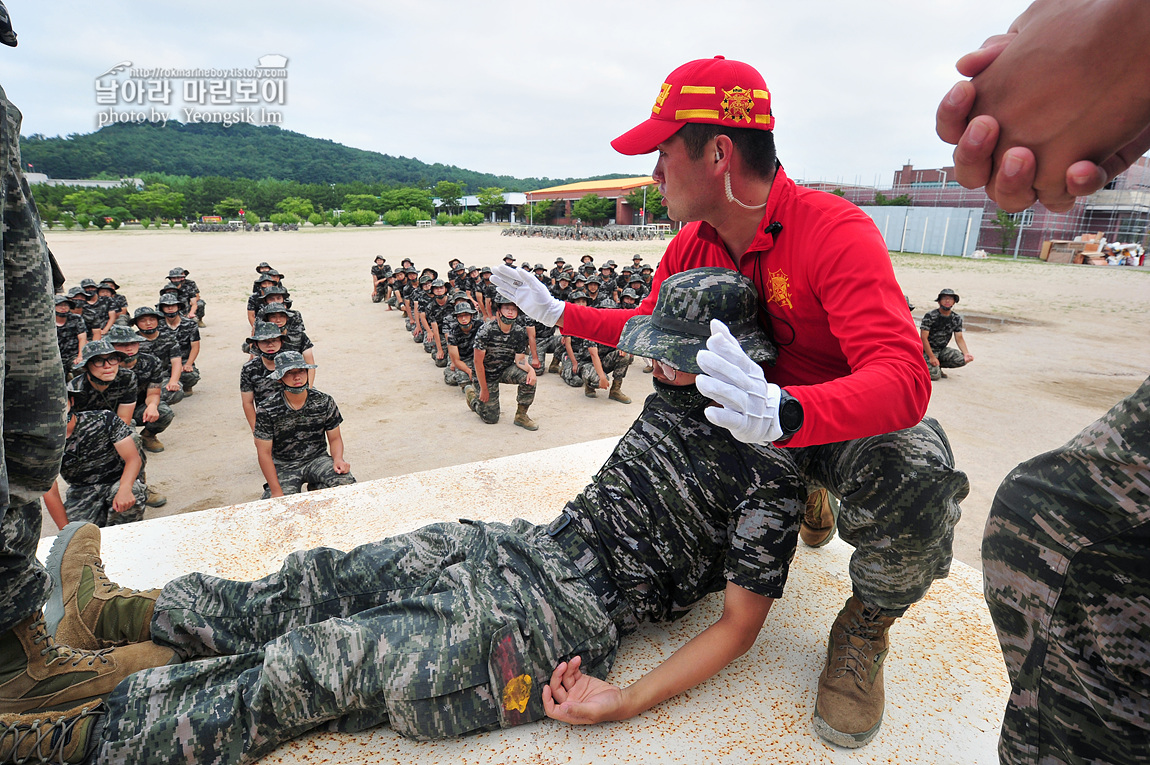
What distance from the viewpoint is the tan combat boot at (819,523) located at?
100.0 inches

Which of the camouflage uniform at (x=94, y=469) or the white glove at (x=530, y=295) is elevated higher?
the white glove at (x=530, y=295)

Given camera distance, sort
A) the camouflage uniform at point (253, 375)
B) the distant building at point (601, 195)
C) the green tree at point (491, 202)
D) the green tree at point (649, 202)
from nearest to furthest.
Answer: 1. the camouflage uniform at point (253, 375)
2. the green tree at point (649, 202)
3. the distant building at point (601, 195)
4. the green tree at point (491, 202)

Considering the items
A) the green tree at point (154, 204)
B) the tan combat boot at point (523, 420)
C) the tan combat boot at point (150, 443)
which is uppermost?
the green tree at point (154, 204)

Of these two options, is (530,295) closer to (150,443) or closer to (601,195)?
(150,443)

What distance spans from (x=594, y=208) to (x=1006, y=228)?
114 feet

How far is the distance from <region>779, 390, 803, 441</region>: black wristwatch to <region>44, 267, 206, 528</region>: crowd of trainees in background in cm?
265

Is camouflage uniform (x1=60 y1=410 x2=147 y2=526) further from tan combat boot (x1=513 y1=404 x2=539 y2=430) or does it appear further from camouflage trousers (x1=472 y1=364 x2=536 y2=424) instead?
tan combat boot (x1=513 y1=404 x2=539 y2=430)

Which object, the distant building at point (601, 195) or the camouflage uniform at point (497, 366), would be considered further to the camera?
the distant building at point (601, 195)

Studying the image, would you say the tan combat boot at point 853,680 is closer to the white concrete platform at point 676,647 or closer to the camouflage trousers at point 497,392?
the white concrete platform at point 676,647

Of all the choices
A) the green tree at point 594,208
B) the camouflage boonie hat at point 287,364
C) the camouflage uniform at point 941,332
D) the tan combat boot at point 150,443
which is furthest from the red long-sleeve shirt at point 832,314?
the green tree at point 594,208

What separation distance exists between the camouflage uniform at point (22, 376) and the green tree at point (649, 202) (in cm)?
5330

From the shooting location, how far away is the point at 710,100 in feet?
5.67

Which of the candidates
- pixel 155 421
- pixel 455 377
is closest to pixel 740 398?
pixel 155 421

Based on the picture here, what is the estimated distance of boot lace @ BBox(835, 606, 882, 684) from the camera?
1693mm
